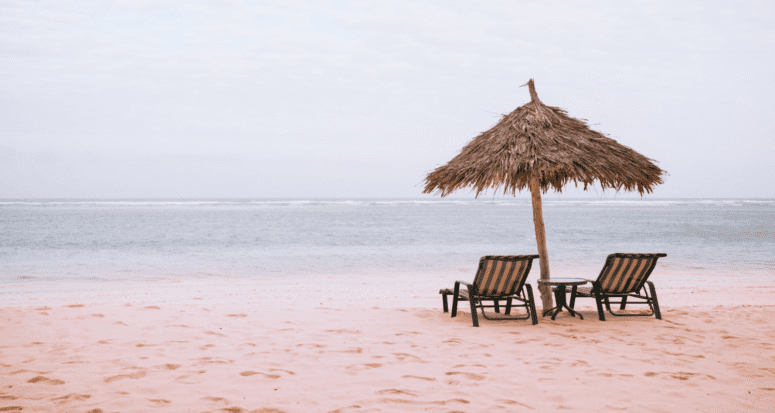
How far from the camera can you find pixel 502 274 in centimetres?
535

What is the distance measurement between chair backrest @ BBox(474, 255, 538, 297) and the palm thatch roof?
2.65 ft

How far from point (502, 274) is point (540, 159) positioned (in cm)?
126

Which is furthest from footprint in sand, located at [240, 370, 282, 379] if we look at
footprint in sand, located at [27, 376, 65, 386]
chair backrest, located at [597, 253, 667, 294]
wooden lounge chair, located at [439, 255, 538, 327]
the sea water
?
the sea water

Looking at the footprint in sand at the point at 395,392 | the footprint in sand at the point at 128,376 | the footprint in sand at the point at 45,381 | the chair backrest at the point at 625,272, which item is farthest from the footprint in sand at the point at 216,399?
the chair backrest at the point at 625,272

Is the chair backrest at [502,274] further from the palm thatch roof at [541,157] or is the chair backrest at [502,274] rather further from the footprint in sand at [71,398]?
the footprint in sand at [71,398]

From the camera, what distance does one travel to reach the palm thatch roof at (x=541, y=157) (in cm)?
530

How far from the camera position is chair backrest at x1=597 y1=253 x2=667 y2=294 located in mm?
5441

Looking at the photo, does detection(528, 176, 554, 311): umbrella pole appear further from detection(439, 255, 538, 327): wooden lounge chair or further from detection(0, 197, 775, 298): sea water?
detection(0, 197, 775, 298): sea water

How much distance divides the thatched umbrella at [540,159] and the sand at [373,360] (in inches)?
60.1

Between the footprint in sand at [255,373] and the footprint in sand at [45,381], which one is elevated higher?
the footprint in sand at [45,381]

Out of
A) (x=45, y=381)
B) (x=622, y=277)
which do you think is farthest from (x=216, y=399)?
(x=622, y=277)

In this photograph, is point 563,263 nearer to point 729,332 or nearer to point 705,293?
point 705,293

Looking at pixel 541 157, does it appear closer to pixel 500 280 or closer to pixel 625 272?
pixel 500 280

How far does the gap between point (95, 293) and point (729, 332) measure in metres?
8.84
